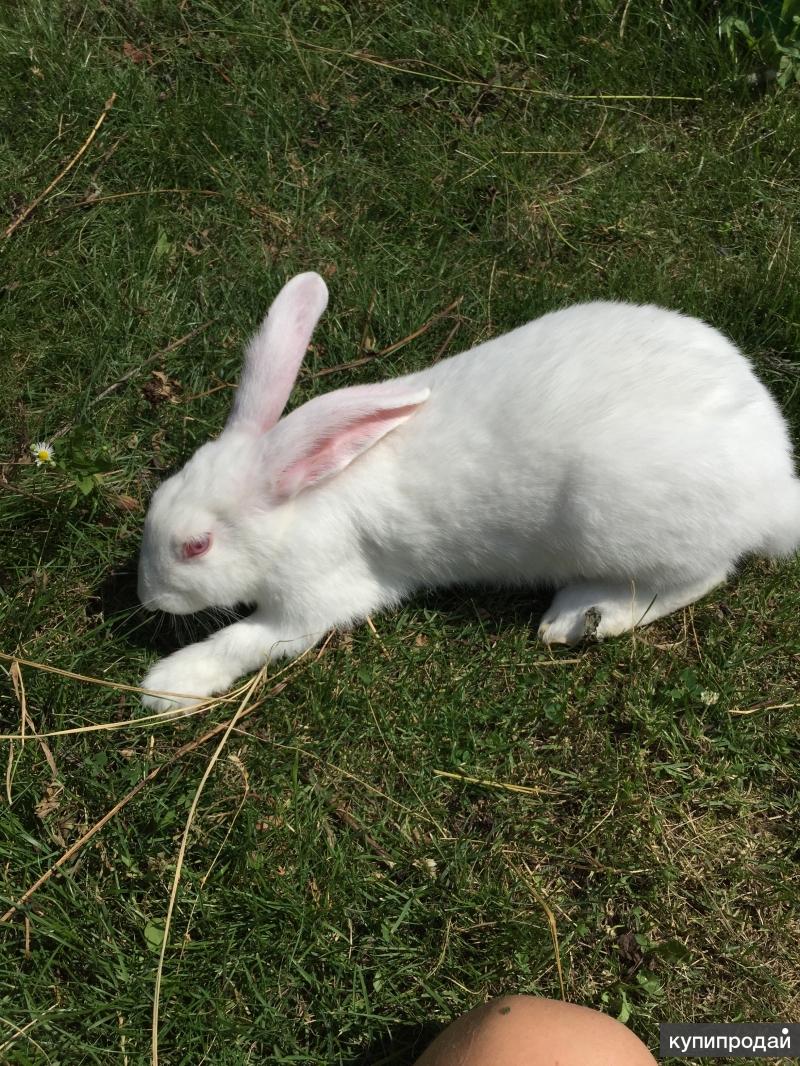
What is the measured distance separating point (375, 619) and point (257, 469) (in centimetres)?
77

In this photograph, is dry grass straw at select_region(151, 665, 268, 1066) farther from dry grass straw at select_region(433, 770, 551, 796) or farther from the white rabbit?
dry grass straw at select_region(433, 770, 551, 796)

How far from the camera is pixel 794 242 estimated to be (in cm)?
422

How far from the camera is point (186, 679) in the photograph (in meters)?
3.46

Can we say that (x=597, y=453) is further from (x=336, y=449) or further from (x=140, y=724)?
(x=140, y=724)

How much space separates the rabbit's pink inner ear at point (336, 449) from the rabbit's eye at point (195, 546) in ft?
1.00

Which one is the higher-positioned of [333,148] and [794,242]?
[333,148]

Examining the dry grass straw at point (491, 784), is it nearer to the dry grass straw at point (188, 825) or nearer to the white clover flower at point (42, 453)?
the dry grass straw at point (188, 825)

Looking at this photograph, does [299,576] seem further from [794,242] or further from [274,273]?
[794,242]

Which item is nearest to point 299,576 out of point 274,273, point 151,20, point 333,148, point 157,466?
point 157,466

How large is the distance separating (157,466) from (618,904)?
2360 millimetres

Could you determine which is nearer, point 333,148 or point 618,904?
point 618,904

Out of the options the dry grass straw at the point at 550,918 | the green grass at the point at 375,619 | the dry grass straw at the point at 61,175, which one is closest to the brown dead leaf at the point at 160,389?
the green grass at the point at 375,619

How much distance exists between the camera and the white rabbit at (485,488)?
10.3 ft

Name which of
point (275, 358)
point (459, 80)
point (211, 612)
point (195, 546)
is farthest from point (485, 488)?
point (459, 80)
